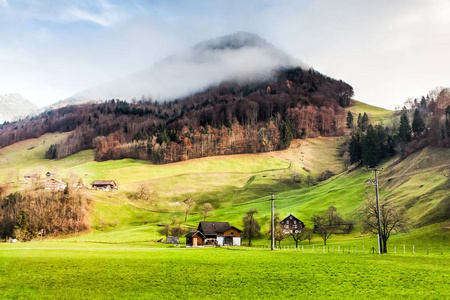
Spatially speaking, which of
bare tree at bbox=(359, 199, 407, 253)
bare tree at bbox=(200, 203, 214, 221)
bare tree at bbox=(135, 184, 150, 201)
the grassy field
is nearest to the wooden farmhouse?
bare tree at bbox=(200, 203, 214, 221)

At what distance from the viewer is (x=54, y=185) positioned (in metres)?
168

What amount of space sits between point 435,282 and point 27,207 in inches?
5754

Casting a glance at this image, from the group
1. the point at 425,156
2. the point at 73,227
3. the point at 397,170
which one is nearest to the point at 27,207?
the point at 73,227

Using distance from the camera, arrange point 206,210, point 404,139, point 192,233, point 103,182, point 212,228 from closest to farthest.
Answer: point 192,233 < point 212,228 < point 206,210 < point 404,139 < point 103,182

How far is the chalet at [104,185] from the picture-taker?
187 m

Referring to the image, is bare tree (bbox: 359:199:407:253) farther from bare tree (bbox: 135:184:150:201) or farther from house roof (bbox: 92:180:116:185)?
house roof (bbox: 92:180:116:185)

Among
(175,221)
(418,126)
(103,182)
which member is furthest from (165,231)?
(418,126)

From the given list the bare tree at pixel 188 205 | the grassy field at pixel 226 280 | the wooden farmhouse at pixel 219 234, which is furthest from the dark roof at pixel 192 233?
the grassy field at pixel 226 280

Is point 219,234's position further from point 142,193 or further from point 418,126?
point 418,126

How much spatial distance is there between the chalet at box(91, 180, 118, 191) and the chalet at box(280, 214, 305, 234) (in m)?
102

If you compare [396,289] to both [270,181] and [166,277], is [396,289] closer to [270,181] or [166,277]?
[166,277]

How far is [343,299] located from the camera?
25.9m

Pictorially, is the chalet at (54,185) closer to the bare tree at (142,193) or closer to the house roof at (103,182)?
the house roof at (103,182)

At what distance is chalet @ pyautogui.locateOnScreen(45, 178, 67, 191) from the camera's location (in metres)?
160
